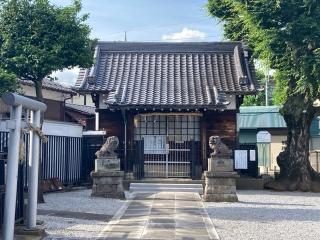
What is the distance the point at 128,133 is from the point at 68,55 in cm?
710

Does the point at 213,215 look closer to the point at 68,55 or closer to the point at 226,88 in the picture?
the point at 68,55

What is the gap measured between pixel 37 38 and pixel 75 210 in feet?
15.4

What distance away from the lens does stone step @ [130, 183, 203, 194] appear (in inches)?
680

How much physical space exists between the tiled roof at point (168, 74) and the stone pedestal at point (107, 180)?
4.28 metres

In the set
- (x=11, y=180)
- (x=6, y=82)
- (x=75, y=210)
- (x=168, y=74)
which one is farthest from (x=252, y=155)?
(x=11, y=180)

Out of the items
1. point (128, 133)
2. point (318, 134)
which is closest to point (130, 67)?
point (128, 133)

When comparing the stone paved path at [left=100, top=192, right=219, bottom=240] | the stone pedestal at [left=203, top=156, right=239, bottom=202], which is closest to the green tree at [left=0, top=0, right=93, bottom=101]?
the stone paved path at [left=100, top=192, right=219, bottom=240]

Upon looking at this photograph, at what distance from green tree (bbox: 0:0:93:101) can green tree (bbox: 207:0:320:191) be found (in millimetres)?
7507

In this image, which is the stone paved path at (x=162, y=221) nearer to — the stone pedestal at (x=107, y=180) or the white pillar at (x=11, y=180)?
the stone pedestal at (x=107, y=180)

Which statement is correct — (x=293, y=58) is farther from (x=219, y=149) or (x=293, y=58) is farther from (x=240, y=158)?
(x=219, y=149)

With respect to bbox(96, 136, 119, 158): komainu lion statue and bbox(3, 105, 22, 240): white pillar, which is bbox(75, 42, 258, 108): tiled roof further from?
bbox(3, 105, 22, 240): white pillar

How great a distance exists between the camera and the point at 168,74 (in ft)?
70.5

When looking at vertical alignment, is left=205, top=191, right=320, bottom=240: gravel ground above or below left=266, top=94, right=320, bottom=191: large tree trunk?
below

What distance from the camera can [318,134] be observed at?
32.0m
